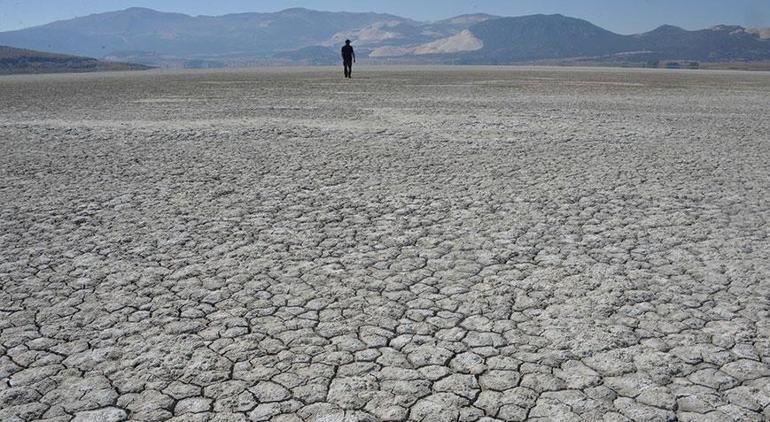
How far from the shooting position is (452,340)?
368 cm

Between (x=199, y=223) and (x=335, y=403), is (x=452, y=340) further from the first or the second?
(x=199, y=223)

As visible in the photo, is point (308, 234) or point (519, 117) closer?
point (308, 234)

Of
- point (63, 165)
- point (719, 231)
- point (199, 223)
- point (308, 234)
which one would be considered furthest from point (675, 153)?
point (63, 165)

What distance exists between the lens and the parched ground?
313 centimetres

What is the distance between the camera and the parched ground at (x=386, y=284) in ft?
10.3

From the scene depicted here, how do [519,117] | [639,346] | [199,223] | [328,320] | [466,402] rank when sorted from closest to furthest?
[466,402], [639,346], [328,320], [199,223], [519,117]

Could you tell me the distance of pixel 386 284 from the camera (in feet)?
15.0

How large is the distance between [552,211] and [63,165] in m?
7.33

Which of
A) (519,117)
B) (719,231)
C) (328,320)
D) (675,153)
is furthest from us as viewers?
(519,117)

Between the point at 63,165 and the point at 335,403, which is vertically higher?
the point at 63,165

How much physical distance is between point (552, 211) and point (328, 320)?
135 inches

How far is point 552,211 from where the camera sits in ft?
21.5

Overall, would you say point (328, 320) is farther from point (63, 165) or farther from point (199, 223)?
point (63, 165)

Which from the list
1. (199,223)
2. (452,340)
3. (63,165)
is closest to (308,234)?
(199,223)
